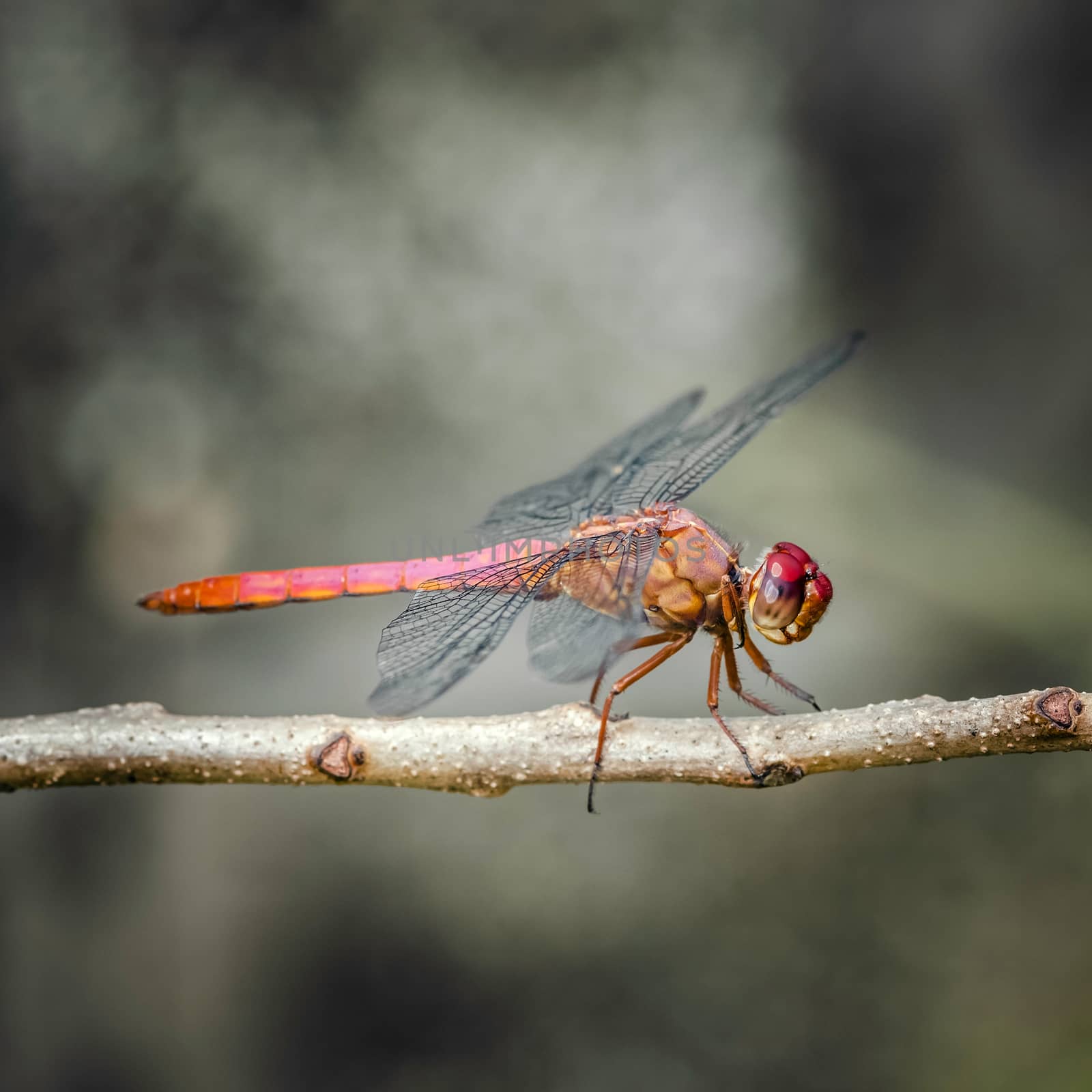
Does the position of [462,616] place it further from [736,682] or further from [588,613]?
[736,682]

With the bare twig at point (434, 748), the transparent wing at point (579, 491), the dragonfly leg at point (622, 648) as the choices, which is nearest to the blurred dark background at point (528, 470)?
the transparent wing at point (579, 491)

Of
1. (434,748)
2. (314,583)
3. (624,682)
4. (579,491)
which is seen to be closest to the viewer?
(434,748)

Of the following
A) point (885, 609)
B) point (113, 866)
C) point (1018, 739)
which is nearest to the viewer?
point (1018, 739)

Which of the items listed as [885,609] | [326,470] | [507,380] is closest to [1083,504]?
[885,609]

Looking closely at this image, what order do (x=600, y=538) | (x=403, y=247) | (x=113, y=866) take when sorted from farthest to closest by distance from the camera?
(x=403, y=247), (x=113, y=866), (x=600, y=538)

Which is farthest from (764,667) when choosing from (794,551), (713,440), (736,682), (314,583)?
(314,583)

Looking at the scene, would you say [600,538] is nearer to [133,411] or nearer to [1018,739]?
[1018,739]
